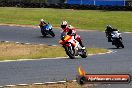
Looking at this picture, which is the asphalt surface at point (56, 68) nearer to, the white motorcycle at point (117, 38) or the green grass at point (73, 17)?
the white motorcycle at point (117, 38)

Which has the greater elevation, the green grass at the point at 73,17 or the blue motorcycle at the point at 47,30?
the blue motorcycle at the point at 47,30

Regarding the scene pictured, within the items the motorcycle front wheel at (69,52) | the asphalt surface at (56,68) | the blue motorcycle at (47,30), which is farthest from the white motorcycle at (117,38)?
the motorcycle front wheel at (69,52)

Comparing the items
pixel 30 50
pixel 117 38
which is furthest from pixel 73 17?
pixel 30 50

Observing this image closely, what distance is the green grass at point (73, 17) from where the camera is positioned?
4134 centimetres

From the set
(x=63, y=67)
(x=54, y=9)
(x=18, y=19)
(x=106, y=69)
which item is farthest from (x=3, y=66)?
(x=54, y=9)

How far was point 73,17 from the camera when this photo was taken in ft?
154

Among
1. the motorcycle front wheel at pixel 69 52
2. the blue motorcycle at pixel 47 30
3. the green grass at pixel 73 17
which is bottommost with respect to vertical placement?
the green grass at pixel 73 17

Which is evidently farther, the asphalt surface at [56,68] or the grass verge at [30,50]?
the grass verge at [30,50]

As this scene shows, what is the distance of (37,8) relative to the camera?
56.4 meters

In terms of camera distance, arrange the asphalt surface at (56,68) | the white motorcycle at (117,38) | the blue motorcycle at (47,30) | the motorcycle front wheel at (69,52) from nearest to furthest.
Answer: the asphalt surface at (56,68) < the motorcycle front wheel at (69,52) < the white motorcycle at (117,38) < the blue motorcycle at (47,30)

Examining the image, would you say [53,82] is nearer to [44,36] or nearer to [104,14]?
[44,36]

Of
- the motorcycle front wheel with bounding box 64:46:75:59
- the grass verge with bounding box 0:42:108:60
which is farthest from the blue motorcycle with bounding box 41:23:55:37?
the motorcycle front wheel with bounding box 64:46:75:59

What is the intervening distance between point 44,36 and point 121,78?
82.2 ft

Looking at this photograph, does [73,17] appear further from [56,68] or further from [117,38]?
[56,68]
